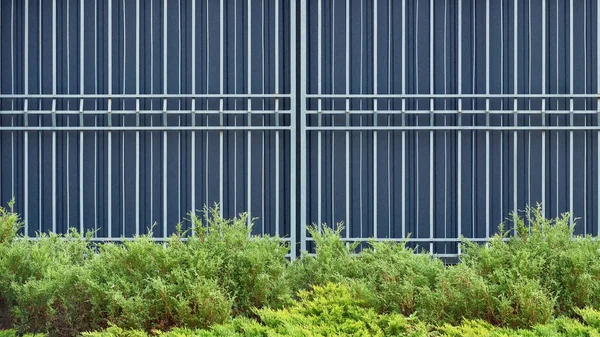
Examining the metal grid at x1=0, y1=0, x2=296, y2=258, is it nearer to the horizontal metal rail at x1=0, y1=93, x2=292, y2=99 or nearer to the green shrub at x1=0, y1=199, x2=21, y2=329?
the horizontal metal rail at x1=0, y1=93, x2=292, y2=99

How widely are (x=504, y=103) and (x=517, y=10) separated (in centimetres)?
89

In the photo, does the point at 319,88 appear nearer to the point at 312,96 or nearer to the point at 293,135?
the point at 312,96

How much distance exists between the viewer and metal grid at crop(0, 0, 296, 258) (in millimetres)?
8109

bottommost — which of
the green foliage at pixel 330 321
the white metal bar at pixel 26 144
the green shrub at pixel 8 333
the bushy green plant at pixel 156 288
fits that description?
A: the green shrub at pixel 8 333

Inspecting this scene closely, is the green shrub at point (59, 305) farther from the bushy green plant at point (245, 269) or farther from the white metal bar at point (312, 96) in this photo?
the white metal bar at point (312, 96)

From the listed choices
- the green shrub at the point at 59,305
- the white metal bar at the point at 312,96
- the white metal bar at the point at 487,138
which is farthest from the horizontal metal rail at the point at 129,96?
the green shrub at the point at 59,305

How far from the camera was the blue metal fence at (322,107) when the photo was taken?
809 cm

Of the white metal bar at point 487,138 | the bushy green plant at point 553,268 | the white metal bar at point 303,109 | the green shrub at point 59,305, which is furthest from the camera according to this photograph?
the white metal bar at point 487,138

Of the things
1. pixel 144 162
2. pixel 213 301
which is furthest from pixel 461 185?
pixel 213 301

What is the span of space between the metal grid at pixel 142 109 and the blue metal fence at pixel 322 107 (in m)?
0.02

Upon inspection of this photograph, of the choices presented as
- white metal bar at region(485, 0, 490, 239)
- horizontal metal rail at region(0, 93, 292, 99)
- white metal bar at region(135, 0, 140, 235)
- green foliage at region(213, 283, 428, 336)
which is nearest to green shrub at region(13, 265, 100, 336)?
green foliage at region(213, 283, 428, 336)

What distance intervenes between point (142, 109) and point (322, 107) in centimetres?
171

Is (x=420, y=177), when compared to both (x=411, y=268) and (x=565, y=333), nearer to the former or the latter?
(x=411, y=268)

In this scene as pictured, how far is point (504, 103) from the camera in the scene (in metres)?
8.12
